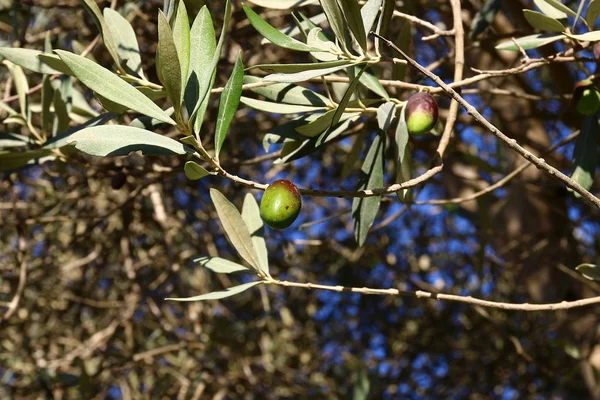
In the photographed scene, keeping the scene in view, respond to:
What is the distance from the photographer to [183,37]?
45.2 inches

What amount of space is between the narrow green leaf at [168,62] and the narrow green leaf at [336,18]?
0.26 meters

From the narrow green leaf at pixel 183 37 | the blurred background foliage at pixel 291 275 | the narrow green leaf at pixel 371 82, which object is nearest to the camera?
the narrow green leaf at pixel 183 37

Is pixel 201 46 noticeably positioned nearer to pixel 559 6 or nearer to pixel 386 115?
pixel 386 115

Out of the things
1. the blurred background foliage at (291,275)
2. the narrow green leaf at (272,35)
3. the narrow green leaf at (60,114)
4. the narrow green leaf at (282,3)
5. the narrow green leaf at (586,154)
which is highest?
the narrow green leaf at (272,35)

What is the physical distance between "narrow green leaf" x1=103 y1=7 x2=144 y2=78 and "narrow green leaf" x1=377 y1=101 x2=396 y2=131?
51 cm

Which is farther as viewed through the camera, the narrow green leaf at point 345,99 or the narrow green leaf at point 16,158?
the narrow green leaf at point 16,158

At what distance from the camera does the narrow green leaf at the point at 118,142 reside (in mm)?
1086

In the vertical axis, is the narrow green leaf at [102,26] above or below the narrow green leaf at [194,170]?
above

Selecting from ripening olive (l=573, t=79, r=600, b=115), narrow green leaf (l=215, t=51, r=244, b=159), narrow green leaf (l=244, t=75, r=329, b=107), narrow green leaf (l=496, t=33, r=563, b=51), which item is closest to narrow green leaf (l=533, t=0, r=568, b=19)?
narrow green leaf (l=496, t=33, r=563, b=51)

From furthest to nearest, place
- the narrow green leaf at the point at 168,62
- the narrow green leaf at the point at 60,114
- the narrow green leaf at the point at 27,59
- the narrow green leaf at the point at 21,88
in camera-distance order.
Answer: the narrow green leaf at the point at 21,88 < the narrow green leaf at the point at 60,114 < the narrow green leaf at the point at 27,59 < the narrow green leaf at the point at 168,62

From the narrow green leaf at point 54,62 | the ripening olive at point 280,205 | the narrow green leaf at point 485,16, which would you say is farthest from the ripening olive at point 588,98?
the narrow green leaf at point 54,62

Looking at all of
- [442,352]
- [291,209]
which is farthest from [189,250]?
[291,209]

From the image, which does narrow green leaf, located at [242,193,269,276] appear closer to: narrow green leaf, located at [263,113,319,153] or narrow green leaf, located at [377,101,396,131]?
narrow green leaf, located at [263,113,319,153]

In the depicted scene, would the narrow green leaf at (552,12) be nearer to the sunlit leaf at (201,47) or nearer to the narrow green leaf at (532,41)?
the narrow green leaf at (532,41)
